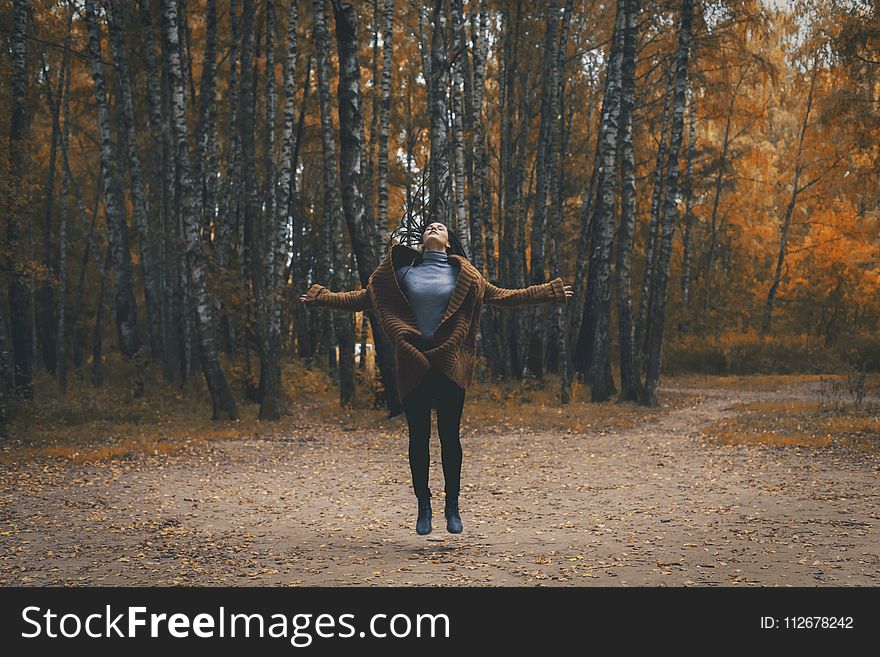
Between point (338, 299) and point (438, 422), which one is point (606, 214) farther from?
point (438, 422)

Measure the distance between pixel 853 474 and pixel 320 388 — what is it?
14701mm

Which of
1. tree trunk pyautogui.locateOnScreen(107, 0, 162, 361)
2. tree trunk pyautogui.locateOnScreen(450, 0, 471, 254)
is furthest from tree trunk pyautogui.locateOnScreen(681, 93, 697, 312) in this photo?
tree trunk pyautogui.locateOnScreen(107, 0, 162, 361)

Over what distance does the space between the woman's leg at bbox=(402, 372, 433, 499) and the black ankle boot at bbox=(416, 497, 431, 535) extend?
0.08 m

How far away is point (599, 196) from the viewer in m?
19.6

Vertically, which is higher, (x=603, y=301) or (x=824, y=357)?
(x=603, y=301)

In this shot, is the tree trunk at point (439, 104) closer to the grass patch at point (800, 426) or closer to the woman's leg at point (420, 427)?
the grass patch at point (800, 426)

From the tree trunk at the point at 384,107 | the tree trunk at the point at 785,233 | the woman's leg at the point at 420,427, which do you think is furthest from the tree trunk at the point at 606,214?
the tree trunk at the point at 785,233

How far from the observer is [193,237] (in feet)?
53.0

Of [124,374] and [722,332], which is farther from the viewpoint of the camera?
[722,332]

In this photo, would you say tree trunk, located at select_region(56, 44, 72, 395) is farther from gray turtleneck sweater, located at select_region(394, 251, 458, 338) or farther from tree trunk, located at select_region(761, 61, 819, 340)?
tree trunk, located at select_region(761, 61, 819, 340)

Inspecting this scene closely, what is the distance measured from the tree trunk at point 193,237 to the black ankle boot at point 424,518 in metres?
10.1

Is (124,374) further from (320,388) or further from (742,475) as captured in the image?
(742,475)

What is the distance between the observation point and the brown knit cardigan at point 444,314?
6.34 meters
